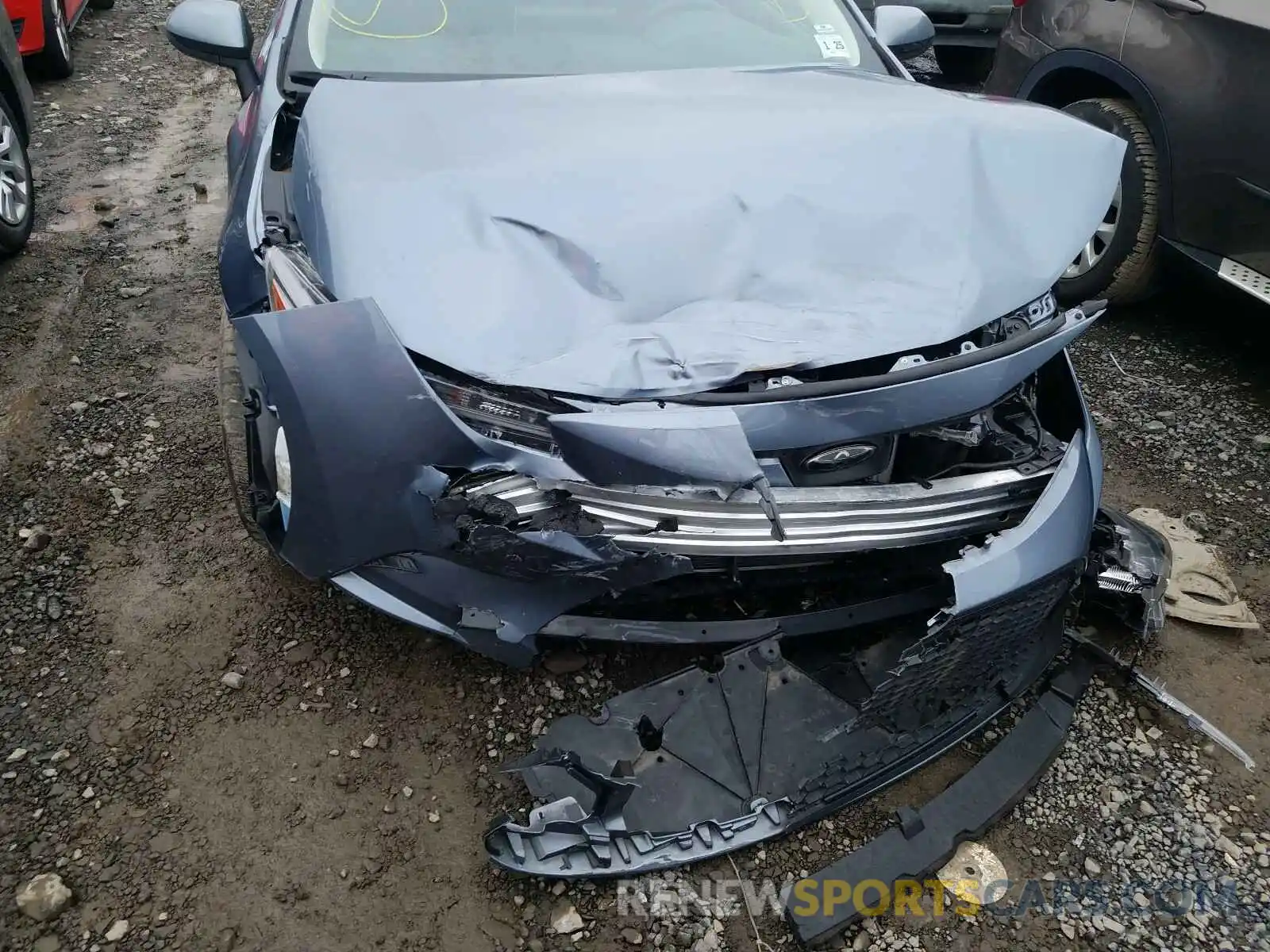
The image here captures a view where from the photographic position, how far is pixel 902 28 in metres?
3.14

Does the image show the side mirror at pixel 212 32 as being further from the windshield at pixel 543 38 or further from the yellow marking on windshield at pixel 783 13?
the yellow marking on windshield at pixel 783 13

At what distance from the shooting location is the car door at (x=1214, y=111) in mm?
3094

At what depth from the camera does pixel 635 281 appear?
1919mm

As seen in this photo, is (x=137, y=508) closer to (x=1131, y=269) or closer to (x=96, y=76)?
(x=1131, y=269)

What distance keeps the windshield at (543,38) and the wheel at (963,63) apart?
3850 mm

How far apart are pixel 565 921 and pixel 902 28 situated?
3.05 metres

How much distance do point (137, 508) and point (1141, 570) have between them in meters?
2.86

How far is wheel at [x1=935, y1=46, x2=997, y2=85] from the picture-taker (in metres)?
6.13

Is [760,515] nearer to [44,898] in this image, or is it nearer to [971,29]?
[44,898]

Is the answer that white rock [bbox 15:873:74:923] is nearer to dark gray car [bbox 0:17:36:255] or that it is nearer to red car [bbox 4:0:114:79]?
dark gray car [bbox 0:17:36:255]

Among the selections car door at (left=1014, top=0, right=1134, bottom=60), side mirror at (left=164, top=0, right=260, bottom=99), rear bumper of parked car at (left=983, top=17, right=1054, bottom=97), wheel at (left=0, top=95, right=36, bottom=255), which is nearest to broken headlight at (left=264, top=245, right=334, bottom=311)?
side mirror at (left=164, top=0, right=260, bottom=99)

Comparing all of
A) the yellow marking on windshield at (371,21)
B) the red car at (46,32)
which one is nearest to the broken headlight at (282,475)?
the yellow marking on windshield at (371,21)

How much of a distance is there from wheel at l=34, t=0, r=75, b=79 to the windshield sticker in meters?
5.12

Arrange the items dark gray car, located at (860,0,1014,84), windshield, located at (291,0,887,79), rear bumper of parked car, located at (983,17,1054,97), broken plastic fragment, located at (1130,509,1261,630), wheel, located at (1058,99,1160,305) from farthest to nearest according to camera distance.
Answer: dark gray car, located at (860,0,1014,84)
rear bumper of parked car, located at (983,17,1054,97)
wheel, located at (1058,99,1160,305)
windshield, located at (291,0,887,79)
broken plastic fragment, located at (1130,509,1261,630)
